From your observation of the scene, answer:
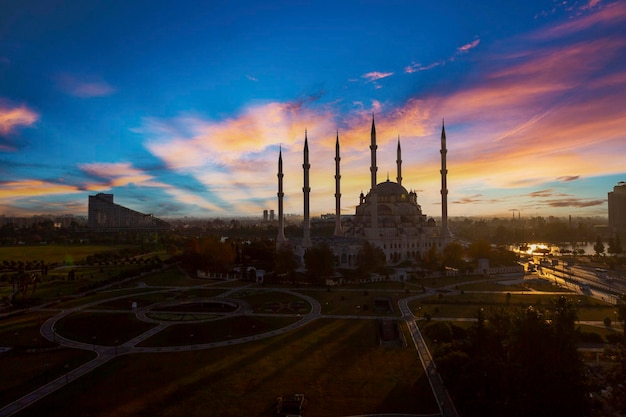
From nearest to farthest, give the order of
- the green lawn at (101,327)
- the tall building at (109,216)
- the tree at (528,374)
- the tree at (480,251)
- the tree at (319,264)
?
the tree at (528,374) < the green lawn at (101,327) < the tree at (319,264) < the tree at (480,251) < the tall building at (109,216)

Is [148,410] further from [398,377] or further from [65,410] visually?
[398,377]

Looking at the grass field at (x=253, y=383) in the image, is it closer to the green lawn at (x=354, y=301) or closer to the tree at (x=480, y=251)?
the green lawn at (x=354, y=301)

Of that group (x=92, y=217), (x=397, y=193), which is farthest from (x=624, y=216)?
(x=92, y=217)

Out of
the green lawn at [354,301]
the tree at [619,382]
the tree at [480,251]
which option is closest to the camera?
the tree at [619,382]

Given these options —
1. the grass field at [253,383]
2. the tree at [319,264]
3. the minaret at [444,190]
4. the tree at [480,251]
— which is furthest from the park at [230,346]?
the minaret at [444,190]

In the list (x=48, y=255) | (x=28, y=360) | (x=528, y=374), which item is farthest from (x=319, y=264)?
(x=48, y=255)

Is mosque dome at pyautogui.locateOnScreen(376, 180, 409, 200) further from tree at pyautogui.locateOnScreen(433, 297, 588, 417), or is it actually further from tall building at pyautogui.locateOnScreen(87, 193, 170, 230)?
tall building at pyautogui.locateOnScreen(87, 193, 170, 230)

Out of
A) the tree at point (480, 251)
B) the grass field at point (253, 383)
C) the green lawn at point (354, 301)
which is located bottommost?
the grass field at point (253, 383)

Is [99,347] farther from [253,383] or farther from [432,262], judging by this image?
[432,262]
